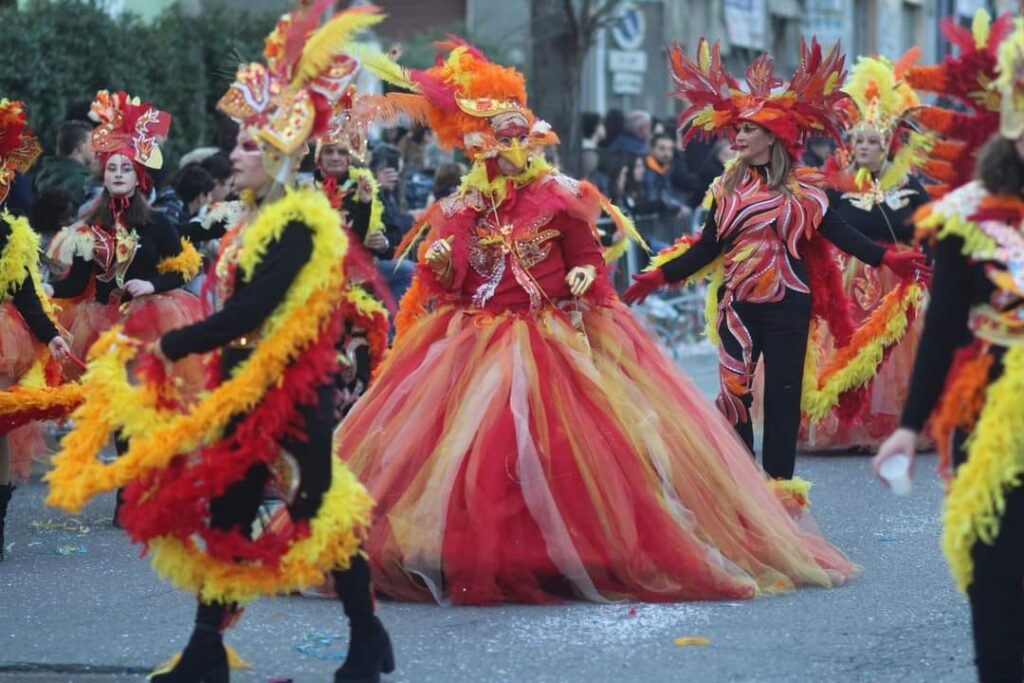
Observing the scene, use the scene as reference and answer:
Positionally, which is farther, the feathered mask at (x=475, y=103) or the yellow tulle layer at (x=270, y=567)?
the feathered mask at (x=475, y=103)

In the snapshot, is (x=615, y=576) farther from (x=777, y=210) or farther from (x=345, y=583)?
(x=777, y=210)

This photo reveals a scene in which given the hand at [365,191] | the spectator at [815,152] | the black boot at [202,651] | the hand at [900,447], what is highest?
the hand at [365,191]

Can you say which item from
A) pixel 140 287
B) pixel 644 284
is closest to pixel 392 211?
pixel 140 287

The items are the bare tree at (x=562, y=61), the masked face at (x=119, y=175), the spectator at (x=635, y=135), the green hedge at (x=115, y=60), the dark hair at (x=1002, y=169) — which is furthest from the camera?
the spectator at (x=635, y=135)

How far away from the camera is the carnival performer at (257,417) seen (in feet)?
17.6

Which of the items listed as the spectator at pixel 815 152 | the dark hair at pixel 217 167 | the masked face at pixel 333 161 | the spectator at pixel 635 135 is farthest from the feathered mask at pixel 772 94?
the spectator at pixel 815 152

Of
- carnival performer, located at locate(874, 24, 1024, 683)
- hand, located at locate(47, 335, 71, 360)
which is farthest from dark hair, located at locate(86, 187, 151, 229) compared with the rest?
carnival performer, located at locate(874, 24, 1024, 683)

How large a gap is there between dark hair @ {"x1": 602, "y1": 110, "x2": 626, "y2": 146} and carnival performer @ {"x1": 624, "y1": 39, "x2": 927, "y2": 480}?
10.9 m

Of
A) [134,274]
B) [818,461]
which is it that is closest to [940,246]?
[134,274]

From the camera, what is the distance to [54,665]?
20.5 feet

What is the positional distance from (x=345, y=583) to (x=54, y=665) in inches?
52.1

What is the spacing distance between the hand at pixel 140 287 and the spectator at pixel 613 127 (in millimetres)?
11052

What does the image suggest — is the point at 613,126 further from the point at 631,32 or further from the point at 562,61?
the point at 631,32

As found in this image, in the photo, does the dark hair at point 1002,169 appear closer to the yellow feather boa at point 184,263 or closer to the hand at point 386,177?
the yellow feather boa at point 184,263
